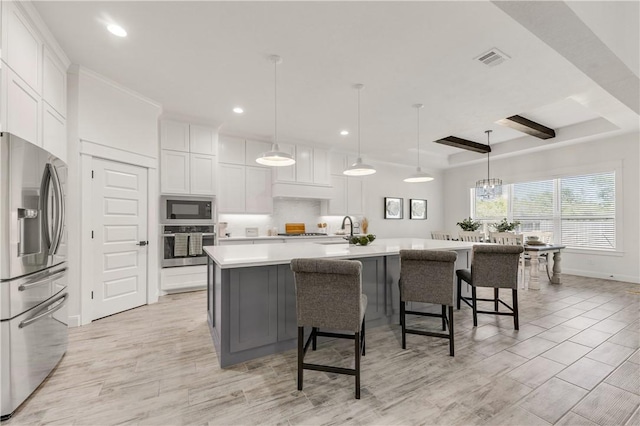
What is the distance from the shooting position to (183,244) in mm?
4480

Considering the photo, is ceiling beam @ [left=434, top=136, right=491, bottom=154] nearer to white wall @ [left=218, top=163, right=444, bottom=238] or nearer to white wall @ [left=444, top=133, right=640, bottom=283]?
white wall @ [left=444, top=133, right=640, bottom=283]

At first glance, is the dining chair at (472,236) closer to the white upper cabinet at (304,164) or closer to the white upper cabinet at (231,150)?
the white upper cabinet at (304,164)

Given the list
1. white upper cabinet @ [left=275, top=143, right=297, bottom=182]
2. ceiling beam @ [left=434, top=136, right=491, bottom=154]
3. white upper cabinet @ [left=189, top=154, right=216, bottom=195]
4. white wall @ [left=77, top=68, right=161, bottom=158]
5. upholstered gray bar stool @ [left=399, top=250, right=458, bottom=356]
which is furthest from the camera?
ceiling beam @ [left=434, top=136, right=491, bottom=154]

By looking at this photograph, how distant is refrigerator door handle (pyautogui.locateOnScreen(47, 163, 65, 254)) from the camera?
6.83 ft

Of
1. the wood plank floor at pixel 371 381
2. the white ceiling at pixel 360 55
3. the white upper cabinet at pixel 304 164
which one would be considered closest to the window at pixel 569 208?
the white ceiling at pixel 360 55

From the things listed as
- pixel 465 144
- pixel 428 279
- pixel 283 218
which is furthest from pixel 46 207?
pixel 465 144

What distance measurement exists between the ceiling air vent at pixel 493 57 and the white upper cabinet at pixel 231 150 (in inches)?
158

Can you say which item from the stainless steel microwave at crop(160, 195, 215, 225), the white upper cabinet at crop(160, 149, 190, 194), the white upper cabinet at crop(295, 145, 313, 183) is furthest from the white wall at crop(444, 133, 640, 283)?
the white upper cabinet at crop(160, 149, 190, 194)

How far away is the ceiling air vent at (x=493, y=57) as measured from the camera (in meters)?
2.73

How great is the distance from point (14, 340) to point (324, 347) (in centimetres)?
210

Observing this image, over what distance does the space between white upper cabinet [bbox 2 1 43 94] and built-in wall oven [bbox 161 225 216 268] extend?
242 centimetres

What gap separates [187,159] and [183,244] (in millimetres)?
1374

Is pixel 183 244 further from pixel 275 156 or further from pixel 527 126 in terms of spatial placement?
pixel 527 126

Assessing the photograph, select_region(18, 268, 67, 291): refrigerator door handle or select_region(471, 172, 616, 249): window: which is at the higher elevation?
select_region(471, 172, 616, 249): window
